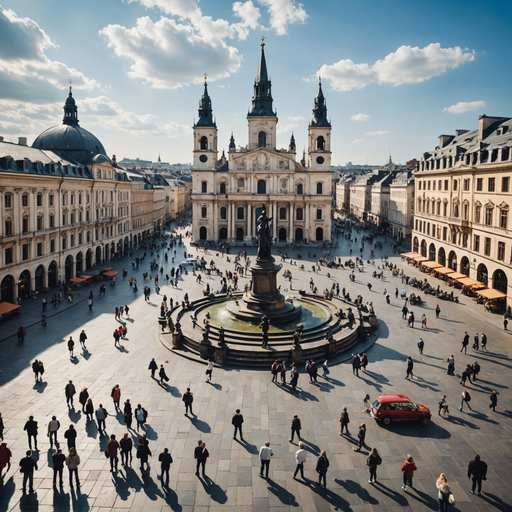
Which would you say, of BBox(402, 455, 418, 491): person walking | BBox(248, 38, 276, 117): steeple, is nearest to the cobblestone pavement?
BBox(402, 455, 418, 491): person walking

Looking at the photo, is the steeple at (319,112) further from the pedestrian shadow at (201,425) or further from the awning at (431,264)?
the pedestrian shadow at (201,425)

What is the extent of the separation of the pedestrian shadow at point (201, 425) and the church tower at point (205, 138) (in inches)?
2449

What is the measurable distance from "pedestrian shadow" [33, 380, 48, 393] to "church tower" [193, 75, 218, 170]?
5887cm

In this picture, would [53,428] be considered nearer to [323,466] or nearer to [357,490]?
[323,466]

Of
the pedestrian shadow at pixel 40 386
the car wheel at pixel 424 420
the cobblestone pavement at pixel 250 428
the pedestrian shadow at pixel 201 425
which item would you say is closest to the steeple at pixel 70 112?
the cobblestone pavement at pixel 250 428

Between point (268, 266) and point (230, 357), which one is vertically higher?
point (268, 266)

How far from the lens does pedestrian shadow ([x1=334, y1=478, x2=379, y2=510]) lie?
1138 cm

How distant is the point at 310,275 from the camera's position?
4566 centimetres

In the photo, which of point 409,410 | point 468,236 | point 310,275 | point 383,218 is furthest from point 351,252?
point 409,410

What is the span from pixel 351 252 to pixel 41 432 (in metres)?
51.9

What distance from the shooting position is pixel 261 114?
7394 centimetres

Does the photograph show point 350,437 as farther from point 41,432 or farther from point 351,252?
point 351,252

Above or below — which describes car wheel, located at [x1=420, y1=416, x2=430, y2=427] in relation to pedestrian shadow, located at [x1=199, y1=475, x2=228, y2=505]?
above

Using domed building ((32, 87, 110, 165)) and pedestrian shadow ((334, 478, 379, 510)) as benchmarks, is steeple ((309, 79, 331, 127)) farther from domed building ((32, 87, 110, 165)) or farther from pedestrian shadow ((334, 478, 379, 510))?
pedestrian shadow ((334, 478, 379, 510))
